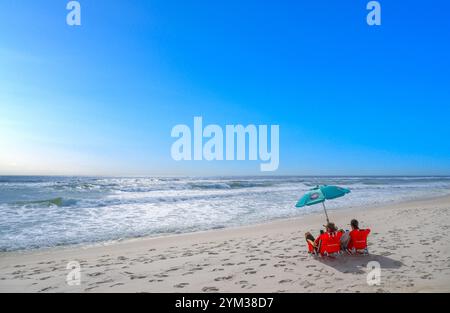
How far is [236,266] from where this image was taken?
6.78 meters

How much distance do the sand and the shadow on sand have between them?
19 mm

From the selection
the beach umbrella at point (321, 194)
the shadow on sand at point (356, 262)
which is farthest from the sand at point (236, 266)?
the beach umbrella at point (321, 194)

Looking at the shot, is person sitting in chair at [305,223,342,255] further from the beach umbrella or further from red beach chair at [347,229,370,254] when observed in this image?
the beach umbrella

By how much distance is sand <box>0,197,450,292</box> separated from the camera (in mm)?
5527

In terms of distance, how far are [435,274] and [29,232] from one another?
41.9 ft

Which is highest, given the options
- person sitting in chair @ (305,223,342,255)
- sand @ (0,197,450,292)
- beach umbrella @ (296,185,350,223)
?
beach umbrella @ (296,185,350,223)

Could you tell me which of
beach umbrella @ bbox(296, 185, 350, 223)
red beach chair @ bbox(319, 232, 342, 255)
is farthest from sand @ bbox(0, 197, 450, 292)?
beach umbrella @ bbox(296, 185, 350, 223)

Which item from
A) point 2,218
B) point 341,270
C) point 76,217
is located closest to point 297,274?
point 341,270

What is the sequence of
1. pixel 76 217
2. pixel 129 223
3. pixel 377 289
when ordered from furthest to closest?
pixel 76 217
pixel 129 223
pixel 377 289

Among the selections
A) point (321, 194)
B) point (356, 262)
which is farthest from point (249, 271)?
point (321, 194)

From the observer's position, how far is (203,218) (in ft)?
51.3

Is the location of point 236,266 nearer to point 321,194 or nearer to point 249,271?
point 249,271

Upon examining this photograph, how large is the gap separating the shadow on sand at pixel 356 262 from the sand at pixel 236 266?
0.06 ft
